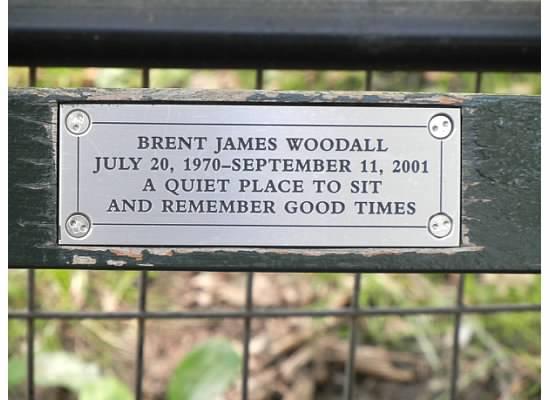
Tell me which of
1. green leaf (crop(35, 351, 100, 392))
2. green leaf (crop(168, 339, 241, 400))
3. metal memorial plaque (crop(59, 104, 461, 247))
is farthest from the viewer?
green leaf (crop(35, 351, 100, 392))

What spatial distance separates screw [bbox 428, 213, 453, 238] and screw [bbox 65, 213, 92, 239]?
25cm

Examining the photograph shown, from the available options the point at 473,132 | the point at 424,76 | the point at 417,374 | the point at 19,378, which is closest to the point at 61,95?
the point at 473,132

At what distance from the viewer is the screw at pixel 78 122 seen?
54 cm

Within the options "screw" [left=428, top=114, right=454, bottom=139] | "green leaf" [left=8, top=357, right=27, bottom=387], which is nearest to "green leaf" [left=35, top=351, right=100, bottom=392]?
"green leaf" [left=8, top=357, right=27, bottom=387]

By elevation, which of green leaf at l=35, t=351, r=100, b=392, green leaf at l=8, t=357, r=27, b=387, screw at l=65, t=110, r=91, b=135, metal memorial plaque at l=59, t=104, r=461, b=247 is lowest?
green leaf at l=35, t=351, r=100, b=392

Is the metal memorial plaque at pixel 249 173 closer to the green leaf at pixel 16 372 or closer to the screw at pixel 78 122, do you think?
the screw at pixel 78 122

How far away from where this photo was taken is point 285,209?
0.53 meters

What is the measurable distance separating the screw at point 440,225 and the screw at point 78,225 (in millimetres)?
248

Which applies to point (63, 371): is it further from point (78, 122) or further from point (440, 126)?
point (440, 126)

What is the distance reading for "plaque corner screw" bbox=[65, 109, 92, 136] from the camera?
0.54 m

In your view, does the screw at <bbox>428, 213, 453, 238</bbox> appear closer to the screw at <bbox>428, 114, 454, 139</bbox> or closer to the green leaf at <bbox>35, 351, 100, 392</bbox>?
the screw at <bbox>428, 114, 454, 139</bbox>

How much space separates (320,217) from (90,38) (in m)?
0.23

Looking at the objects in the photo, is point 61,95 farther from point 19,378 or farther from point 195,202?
point 19,378

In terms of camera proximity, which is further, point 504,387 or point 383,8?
point 504,387
